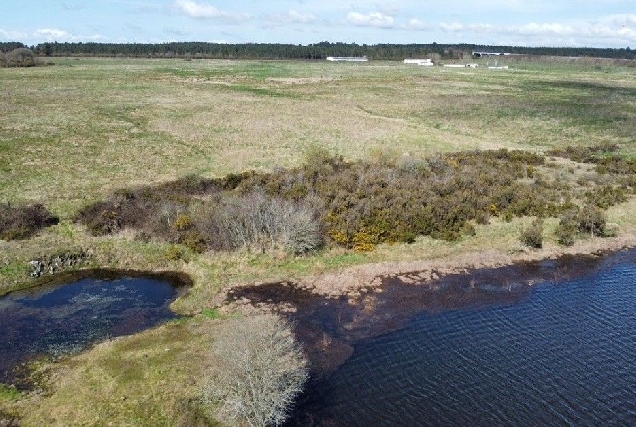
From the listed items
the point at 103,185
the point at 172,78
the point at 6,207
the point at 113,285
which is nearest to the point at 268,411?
the point at 113,285

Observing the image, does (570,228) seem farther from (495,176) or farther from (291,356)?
(291,356)

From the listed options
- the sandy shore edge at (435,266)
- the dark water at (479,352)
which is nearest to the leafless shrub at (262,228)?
the sandy shore edge at (435,266)

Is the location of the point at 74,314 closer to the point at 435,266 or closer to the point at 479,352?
the point at 479,352

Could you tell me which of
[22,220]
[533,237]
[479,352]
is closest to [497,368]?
[479,352]

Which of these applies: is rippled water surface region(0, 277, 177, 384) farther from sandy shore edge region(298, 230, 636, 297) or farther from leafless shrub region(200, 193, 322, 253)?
sandy shore edge region(298, 230, 636, 297)

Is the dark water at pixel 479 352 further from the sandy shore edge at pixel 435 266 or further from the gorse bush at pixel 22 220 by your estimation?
the gorse bush at pixel 22 220

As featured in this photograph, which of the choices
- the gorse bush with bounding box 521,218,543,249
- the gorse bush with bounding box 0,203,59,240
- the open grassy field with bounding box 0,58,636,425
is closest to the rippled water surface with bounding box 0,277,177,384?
the open grassy field with bounding box 0,58,636,425
